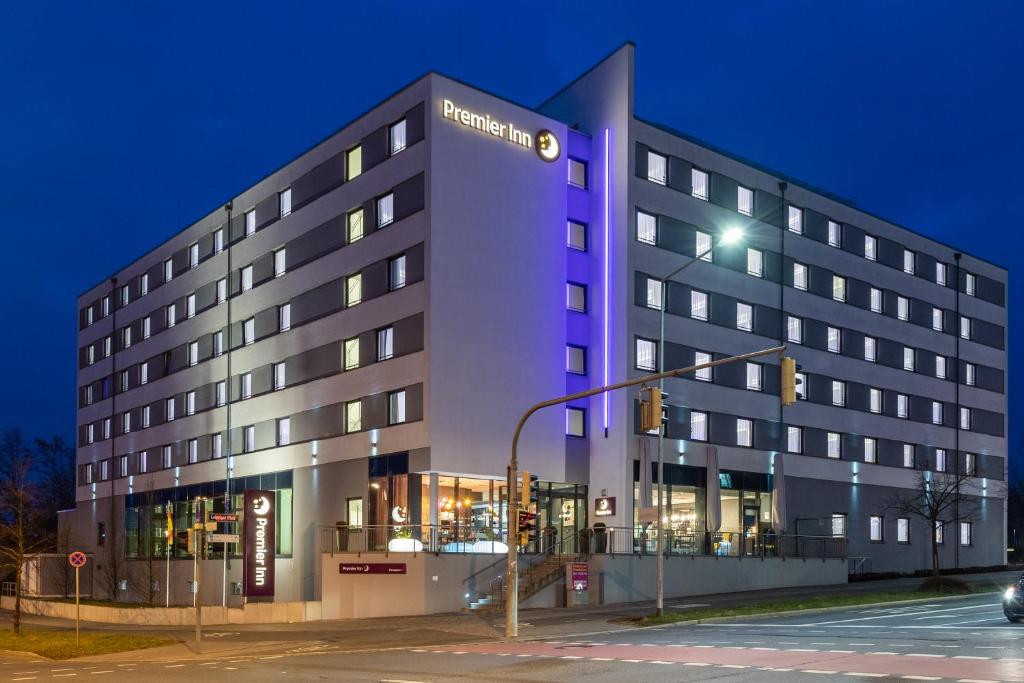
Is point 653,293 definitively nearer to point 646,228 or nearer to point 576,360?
point 646,228

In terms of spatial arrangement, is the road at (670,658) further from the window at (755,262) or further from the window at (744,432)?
the window at (755,262)

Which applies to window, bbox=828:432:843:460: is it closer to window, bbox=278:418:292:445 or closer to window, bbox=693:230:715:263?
window, bbox=693:230:715:263

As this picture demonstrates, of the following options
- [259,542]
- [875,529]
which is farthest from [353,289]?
[875,529]

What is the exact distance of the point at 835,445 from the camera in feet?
189

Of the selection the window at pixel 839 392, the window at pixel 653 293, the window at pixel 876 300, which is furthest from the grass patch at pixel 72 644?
the window at pixel 876 300

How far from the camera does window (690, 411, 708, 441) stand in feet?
164

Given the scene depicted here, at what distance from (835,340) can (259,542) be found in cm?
3203

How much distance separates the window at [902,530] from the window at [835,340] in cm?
1050

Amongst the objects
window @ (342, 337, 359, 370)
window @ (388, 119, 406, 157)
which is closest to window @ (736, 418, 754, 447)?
window @ (342, 337, 359, 370)

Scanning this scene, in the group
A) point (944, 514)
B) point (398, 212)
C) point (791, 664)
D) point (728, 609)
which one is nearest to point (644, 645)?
point (791, 664)

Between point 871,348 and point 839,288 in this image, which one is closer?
point 839,288

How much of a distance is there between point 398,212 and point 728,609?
67.3 ft

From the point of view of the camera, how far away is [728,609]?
35688 mm

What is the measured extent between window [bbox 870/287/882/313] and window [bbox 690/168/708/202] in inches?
582
